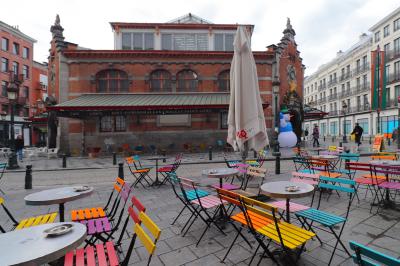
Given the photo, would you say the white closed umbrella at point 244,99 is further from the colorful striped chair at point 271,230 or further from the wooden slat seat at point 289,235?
the wooden slat seat at point 289,235

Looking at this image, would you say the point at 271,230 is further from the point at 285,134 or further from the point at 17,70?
the point at 17,70

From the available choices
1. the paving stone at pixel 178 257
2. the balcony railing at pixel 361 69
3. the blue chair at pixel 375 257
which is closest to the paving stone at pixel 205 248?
the paving stone at pixel 178 257

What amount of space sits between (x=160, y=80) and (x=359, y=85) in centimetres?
3649

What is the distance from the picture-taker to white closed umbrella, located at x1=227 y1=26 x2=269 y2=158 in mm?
5785

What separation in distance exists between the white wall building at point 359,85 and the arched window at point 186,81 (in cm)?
1357

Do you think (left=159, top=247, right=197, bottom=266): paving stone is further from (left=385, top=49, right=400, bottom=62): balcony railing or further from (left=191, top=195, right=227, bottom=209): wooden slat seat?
(left=385, top=49, right=400, bottom=62): balcony railing

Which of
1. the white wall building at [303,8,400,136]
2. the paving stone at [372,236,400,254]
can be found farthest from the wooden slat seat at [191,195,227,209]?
the white wall building at [303,8,400,136]

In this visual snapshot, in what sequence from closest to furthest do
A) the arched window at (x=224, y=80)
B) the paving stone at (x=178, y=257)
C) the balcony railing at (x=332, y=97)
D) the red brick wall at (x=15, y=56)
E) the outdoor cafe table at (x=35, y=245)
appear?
1. the outdoor cafe table at (x=35, y=245)
2. the paving stone at (x=178, y=257)
3. the arched window at (x=224, y=80)
4. the red brick wall at (x=15, y=56)
5. the balcony railing at (x=332, y=97)

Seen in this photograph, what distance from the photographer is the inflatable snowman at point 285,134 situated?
67.5ft

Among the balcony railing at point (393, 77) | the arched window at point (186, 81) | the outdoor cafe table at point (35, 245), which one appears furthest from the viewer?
the balcony railing at point (393, 77)

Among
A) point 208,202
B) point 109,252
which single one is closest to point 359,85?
point 208,202

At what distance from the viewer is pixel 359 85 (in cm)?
4053

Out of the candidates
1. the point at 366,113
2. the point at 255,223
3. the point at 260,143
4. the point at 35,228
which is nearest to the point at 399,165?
the point at 260,143

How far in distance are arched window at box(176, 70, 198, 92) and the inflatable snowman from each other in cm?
821
